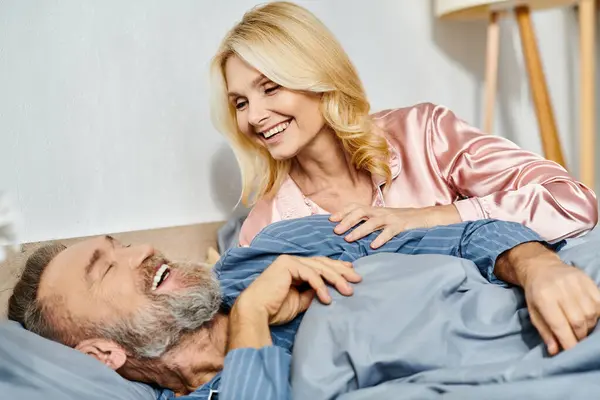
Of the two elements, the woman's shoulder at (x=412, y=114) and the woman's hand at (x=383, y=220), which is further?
the woman's shoulder at (x=412, y=114)

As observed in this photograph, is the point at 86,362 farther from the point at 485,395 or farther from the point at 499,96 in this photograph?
the point at 499,96

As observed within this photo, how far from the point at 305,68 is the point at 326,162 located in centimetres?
25

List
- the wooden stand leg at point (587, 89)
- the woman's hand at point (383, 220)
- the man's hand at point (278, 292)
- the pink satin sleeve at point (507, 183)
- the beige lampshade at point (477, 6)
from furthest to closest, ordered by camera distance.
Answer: the wooden stand leg at point (587, 89)
the beige lampshade at point (477, 6)
the pink satin sleeve at point (507, 183)
the woman's hand at point (383, 220)
the man's hand at point (278, 292)

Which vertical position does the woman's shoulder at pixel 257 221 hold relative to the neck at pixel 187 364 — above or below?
above

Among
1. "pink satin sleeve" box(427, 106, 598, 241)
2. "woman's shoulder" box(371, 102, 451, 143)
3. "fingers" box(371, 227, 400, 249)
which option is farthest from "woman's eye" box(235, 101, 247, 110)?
"fingers" box(371, 227, 400, 249)

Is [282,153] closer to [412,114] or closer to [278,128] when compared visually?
[278,128]

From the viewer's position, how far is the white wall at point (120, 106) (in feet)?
5.38

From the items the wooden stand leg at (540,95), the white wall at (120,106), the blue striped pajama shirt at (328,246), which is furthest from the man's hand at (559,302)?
the wooden stand leg at (540,95)

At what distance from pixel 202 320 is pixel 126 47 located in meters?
0.87

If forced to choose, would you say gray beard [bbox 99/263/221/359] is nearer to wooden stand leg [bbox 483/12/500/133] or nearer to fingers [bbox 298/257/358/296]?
fingers [bbox 298/257/358/296]

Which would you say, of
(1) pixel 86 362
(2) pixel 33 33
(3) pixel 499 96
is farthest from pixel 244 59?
(3) pixel 499 96

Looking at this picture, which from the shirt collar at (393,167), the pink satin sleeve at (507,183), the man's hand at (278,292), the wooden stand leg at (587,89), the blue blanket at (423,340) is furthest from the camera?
the wooden stand leg at (587,89)

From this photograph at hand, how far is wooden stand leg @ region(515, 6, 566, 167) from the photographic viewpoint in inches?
105

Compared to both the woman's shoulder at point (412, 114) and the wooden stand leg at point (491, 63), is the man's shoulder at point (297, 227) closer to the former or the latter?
the woman's shoulder at point (412, 114)
